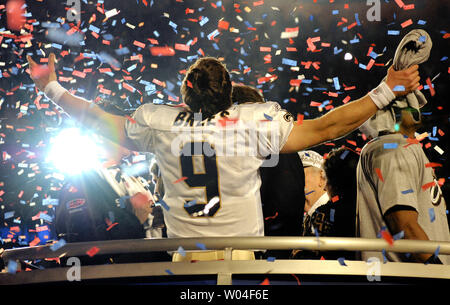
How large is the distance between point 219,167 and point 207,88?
48cm

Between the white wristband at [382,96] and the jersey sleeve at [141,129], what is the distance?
4.02 ft

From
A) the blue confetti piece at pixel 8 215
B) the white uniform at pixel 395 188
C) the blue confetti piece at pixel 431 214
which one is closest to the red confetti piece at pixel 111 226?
the white uniform at pixel 395 188

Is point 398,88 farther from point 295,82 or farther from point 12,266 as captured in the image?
point 295,82

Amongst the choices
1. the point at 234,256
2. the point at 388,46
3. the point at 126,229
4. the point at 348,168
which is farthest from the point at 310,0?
the point at 234,256

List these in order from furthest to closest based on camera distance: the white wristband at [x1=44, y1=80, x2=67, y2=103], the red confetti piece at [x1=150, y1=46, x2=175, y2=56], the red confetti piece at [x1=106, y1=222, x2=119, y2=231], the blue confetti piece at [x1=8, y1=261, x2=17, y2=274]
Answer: the red confetti piece at [x1=150, y1=46, x2=175, y2=56] → the red confetti piece at [x1=106, y1=222, x2=119, y2=231] → the white wristband at [x1=44, y1=80, x2=67, y2=103] → the blue confetti piece at [x1=8, y1=261, x2=17, y2=274]

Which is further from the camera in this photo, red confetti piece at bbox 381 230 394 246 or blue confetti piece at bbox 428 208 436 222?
blue confetti piece at bbox 428 208 436 222

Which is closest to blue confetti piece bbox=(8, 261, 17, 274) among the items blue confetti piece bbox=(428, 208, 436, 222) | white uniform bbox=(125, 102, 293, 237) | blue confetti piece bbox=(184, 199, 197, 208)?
white uniform bbox=(125, 102, 293, 237)

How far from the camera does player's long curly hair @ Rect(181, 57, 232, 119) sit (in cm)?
262

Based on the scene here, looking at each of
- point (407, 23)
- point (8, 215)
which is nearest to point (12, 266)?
point (8, 215)

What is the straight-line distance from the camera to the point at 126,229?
3.68 m

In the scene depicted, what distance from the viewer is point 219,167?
248cm

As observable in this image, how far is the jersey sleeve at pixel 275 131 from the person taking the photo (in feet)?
8.11

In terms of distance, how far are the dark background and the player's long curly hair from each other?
5308mm

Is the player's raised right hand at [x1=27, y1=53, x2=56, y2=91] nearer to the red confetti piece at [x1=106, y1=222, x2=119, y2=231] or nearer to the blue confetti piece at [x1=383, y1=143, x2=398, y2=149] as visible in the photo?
the red confetti piece at [x1=106, y1=222, x2=119, y2=231]
